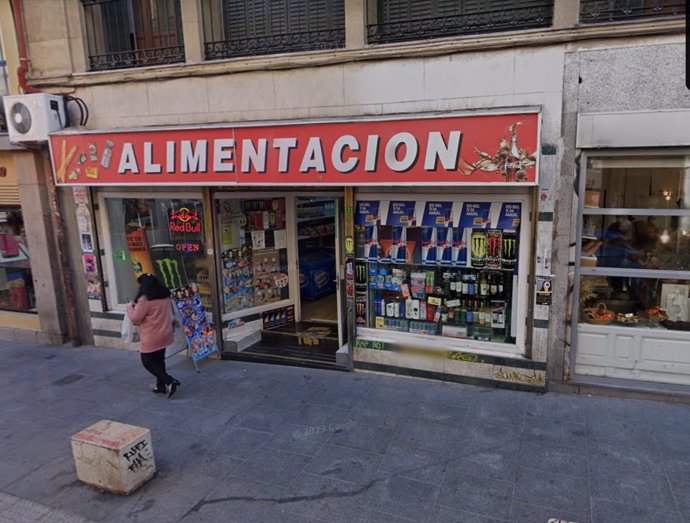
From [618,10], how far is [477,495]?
5344mm

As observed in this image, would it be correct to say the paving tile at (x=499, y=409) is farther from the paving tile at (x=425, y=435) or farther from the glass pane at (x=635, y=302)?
the glass pane at (x=635, y=302)

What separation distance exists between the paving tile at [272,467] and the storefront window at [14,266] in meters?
6.55

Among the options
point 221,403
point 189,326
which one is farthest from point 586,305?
point 189,326

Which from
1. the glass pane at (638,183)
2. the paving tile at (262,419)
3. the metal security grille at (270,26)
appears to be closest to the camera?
the glass pane at (638,183)

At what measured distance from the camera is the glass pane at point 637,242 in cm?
568

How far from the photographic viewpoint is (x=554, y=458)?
15.7ft

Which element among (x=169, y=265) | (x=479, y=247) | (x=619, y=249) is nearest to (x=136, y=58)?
(x=169, y=265)

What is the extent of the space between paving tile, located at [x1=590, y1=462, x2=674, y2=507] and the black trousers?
5.03 meters

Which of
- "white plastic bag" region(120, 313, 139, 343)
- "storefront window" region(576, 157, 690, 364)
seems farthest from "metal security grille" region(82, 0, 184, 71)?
"storefront window" region(576, 157, 690, 364)

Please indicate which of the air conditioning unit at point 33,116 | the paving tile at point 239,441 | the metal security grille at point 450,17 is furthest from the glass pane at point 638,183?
the air conditioning unit at point 33,116

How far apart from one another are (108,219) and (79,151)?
4.31ft

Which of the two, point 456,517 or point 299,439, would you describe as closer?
point 456,517

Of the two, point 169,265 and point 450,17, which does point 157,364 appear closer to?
point 169,265

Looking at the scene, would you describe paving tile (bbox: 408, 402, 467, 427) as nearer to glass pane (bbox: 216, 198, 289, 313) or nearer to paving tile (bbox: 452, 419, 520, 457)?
paving tile (bbox: 452, 419, 520, 457)
